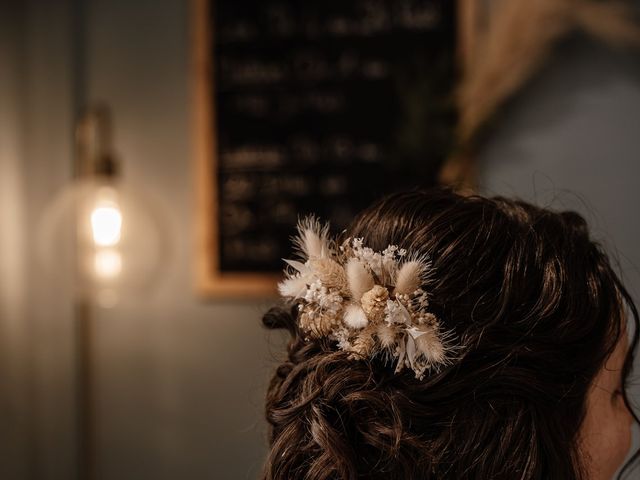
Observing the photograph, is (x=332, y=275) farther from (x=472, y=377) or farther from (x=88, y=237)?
(x=88, y=237)

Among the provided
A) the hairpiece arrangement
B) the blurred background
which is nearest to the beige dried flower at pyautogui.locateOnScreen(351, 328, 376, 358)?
the hairpiece arrangement

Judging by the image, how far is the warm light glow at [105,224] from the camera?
1.83 m

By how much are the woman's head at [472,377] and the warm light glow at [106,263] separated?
4.12 ft

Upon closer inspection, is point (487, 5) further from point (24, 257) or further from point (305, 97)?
point (24, 257)

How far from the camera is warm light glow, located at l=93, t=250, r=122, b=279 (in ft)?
6.09

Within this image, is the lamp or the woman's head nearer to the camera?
the woman's head

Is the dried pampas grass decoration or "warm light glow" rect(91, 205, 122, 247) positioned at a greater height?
the dried pampas grass decoration

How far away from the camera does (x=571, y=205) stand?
1630mm

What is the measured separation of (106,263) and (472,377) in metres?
1.39

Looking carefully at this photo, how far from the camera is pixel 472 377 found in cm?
67

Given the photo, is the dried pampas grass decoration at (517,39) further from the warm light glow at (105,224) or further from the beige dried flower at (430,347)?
the beige dried flower at (430,347)

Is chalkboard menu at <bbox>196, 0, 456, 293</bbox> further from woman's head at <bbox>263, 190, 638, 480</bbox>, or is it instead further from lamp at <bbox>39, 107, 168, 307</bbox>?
woman's head at <bbox>263, 190, 638, 480</bbox>

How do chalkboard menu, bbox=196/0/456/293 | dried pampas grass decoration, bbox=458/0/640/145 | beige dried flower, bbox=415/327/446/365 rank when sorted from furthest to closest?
1. chalkboard menu, bbox=196/0/456/293
2. dried pampas grass decoration, bbox=458/0/640/145
3. beige dried flower, bbox=415/327/446/365

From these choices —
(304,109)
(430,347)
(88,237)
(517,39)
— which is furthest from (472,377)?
(88,237)
